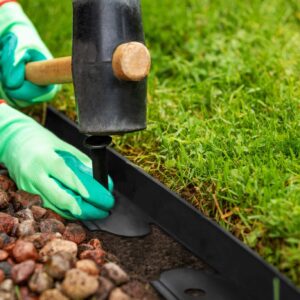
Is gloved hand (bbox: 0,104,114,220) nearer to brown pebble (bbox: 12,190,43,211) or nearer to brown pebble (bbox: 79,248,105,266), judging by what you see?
brown pebble (bbox: 12,190,43,211)

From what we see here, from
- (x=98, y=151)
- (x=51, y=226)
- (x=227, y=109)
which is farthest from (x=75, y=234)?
(x=227, y=109)

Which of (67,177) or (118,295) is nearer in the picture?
(118,295)

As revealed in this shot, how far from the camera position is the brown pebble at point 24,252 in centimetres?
215

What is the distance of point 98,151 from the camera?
2.41 meters

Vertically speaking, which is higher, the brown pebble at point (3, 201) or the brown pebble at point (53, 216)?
the brown pebble at point (3, 201)

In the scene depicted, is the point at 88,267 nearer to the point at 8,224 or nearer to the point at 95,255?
the point at 95,255

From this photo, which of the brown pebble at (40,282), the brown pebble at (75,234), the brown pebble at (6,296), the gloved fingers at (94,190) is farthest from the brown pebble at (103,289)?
the gloved fingers at (94,190)

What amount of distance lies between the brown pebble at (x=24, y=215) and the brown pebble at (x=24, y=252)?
0.84 ft

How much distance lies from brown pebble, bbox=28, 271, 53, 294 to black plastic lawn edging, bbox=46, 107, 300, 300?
357mm

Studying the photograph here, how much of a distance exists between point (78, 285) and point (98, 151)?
0.60 m

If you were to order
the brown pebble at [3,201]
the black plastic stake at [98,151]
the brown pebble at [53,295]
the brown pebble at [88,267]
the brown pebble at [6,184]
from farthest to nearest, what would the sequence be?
1. the brown pebble at [6,184]
2. the brown pebble at [3,201]
3. the black plastic stake at [98,151]
4. the brown pebble at [88,267]
5. the brown pebble at [53,295]

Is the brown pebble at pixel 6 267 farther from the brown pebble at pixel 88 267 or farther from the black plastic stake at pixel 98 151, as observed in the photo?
the black plastic stake at pixel 98 151

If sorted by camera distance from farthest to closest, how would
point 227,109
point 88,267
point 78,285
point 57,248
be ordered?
point 227,109, point 57,248, point 88,267, point 78,285

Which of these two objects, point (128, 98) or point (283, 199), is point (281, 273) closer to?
point (283, 199)
